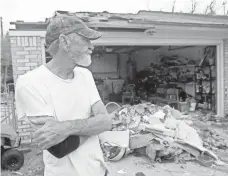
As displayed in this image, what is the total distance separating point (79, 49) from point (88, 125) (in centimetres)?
49

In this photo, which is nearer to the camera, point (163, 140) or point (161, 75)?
point (163, 140)

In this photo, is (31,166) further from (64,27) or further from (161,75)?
(161,75)

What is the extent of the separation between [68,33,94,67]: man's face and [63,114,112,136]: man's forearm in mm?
387

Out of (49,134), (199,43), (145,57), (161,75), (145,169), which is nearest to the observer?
(49,134)

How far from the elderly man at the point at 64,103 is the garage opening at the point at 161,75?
27.9 ft

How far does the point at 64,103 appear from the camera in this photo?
1441 mm

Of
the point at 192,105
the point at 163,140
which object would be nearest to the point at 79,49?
the point at 163,140

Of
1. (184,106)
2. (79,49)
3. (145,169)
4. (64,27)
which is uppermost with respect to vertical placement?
(64,27)

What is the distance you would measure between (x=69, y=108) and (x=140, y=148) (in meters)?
3.97

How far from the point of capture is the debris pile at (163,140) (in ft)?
15.8

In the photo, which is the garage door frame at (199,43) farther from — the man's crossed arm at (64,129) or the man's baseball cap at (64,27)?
the man's crossed arm at (64,129)

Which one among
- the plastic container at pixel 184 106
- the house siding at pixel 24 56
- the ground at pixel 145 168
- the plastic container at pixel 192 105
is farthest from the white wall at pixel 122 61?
the ground at pixel 145 168

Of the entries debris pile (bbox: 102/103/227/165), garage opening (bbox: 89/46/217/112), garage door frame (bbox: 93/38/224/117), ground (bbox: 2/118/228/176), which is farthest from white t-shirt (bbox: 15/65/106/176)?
garage opening (bbox: 89/46/217/112)

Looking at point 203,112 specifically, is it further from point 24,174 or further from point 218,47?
point 24,174
